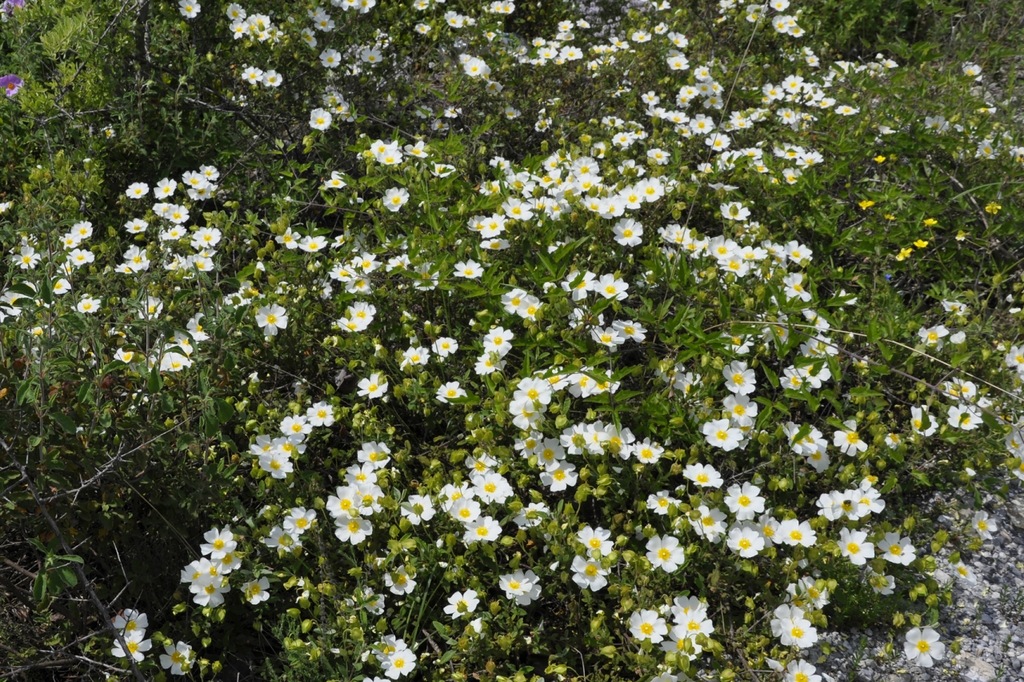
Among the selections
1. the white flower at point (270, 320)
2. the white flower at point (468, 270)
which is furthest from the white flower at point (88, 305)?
the white flower at point (468, 270)

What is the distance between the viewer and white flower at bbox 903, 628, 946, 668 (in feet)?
7.67

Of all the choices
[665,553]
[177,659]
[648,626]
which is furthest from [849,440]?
[177,659]

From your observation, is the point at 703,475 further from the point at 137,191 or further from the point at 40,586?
the point at 137,191

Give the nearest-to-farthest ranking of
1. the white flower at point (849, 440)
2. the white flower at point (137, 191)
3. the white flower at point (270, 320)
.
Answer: the white flower at point (849, 440) → the white flower at point (270, 320) → the white flower at point (137, 191)

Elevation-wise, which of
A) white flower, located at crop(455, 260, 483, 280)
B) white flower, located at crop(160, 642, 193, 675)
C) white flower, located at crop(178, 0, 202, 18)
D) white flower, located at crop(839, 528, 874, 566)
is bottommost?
white flower, located at crop(839, 528, 874, 566)

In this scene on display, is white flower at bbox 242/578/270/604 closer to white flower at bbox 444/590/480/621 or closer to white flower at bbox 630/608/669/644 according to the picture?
white flower at bbox 444/590/480/621

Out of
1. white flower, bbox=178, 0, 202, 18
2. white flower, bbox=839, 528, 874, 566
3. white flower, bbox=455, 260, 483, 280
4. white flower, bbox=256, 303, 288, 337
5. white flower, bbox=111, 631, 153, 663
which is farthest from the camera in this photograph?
white flower, bbox=178, 0, 202, 18

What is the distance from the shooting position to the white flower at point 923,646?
2338 mm

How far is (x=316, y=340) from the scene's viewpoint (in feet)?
9.88

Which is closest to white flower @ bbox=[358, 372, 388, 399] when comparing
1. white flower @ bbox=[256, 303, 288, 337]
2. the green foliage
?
the green foliage

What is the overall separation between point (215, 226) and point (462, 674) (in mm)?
1945

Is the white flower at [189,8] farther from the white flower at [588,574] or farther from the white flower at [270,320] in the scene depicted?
the white flower at [588,574]

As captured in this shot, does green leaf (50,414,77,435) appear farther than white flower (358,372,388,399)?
No

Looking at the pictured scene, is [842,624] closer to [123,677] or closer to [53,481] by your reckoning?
[123,677]
